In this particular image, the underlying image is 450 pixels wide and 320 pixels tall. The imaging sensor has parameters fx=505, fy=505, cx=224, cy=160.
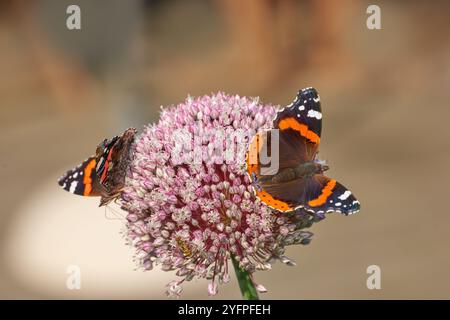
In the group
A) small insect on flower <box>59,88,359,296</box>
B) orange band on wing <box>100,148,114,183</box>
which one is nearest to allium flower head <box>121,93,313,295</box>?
small insect on flower <box>59,88,359,296</box>

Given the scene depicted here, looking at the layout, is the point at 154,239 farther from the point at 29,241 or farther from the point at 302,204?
the point at 29,241

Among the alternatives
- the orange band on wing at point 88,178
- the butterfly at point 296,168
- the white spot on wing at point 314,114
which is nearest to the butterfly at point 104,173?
the orange band on wing at point 88,178

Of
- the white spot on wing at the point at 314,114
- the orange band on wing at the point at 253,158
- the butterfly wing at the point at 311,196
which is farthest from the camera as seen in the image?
the white spot on wing at the point at 314,114

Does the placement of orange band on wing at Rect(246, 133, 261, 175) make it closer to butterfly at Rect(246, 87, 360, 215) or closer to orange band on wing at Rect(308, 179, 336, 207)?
butterfly at Rect(246, 87, 360, 215)

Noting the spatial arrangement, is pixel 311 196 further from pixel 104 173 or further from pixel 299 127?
pixel 104 173

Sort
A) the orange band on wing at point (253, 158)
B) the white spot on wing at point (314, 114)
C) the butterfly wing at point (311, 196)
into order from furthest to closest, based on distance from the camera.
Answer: the white spot on wing at point (314, 114), the orange band on wing at point (253, 158), the butterfly wing at point (311, 196)

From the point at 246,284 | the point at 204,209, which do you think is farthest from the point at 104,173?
the point at 246,284

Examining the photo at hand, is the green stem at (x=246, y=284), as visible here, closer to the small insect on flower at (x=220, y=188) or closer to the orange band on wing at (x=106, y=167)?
the small insect on flower at (x=220, y=188)
